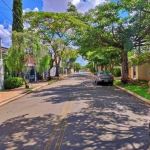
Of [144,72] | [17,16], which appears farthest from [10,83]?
[144,72]

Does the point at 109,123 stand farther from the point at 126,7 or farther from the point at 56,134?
the point at 126,7

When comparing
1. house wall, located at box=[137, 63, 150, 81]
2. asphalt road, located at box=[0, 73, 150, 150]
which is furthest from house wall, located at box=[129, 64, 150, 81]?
asphalt road, located at box=[0, 73, 150, 150]

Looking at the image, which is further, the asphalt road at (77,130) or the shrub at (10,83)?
the shrub at (10,83)

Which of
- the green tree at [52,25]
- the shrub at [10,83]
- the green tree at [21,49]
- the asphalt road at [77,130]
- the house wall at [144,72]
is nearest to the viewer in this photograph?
the asphalt road at [77,130]

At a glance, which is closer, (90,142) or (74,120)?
(90,142)

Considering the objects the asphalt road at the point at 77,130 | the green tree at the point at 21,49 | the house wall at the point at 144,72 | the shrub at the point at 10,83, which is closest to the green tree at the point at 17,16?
the green tree at the point at 21,49

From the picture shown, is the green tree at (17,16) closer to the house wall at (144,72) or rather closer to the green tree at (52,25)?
the green tree at (52,25)

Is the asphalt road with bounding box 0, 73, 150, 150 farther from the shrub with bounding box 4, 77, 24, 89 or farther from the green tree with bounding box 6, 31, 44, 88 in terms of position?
the shrub with bounding box 4, 77, 24, 89

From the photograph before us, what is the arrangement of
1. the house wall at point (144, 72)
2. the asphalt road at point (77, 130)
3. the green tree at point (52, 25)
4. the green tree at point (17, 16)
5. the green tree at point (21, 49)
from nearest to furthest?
the asphalt road at point (77, 130)
the green tree at point (21, 49)
the house wall at point (144, 72)
the green tree at point (17, 16)
the green tree at point (52, 25)

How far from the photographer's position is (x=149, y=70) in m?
26.6

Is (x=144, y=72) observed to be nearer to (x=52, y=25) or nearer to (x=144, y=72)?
(x=144, y=72)

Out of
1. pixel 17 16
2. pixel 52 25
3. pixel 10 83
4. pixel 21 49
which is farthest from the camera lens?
pixel 52 25

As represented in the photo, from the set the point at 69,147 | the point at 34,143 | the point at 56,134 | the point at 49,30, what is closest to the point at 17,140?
the point at 34,143

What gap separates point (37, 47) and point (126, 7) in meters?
8.87
